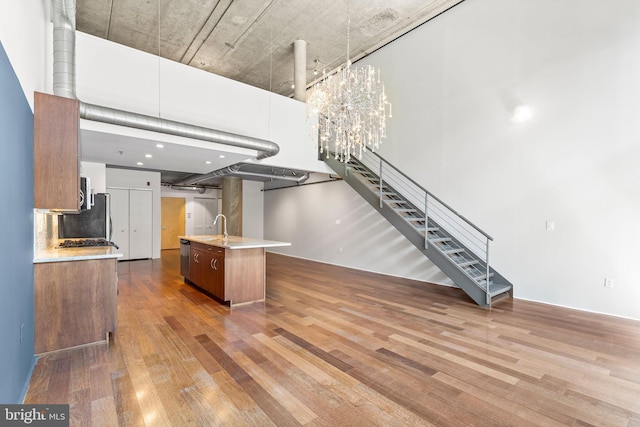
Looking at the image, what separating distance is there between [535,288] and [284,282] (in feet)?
15.0

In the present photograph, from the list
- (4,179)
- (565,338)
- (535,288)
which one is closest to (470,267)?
(535,288)

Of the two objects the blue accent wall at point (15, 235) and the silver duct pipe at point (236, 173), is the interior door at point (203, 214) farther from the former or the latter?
the blue accent wall at point (15, 235)

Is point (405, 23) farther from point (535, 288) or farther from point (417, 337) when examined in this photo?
point (417, 337)

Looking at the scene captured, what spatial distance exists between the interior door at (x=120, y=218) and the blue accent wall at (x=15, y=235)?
674cm

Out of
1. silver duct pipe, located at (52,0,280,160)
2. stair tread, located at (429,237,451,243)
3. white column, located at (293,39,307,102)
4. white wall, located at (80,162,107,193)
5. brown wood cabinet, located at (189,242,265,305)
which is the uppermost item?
white column, located at (293,39,307,102)

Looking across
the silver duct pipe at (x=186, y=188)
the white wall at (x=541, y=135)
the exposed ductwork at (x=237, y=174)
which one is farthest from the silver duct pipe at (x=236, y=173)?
the white wall at (x=541, y=135)

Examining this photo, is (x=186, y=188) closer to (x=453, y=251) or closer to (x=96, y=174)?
(x=96, y=174)

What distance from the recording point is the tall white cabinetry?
27.9ft

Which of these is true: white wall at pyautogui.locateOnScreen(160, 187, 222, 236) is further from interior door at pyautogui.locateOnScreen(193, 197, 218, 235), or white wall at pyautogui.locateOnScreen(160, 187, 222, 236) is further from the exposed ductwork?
the exposed ductwork

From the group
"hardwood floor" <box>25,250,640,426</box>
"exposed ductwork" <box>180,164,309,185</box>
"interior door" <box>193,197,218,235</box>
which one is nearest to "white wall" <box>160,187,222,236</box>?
"interior door" <box>193,197,218,235</box>

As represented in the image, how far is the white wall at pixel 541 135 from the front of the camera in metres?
4.16

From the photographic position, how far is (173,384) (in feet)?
7.88

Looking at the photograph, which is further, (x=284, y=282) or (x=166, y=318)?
(x=284, y=282)

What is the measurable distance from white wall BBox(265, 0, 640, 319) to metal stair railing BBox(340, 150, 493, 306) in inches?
9.2
